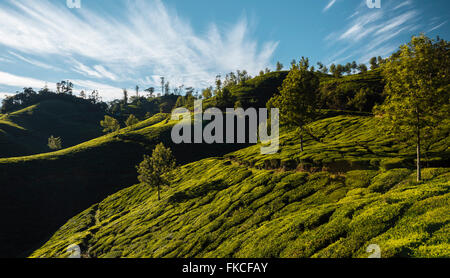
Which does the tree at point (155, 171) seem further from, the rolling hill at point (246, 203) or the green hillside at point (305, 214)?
the green hillside at point (305, 214)

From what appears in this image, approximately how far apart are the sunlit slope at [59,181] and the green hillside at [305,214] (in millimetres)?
15242

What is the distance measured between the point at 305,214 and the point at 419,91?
18766 mm

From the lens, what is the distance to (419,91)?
22.2 metres

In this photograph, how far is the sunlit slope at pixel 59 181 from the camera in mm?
65938

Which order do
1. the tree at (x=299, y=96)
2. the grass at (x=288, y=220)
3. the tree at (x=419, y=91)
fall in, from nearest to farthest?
the grass at (x=288, y=220)
the tree at (x=419, y=91)
the tree at (x=299, y=96)

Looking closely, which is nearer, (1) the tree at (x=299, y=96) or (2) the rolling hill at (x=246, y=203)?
(2) the rolling hill at (x=246, y=203)

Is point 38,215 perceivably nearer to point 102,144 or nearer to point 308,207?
point 102,144

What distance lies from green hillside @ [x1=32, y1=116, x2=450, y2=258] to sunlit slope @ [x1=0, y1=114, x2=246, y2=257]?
15.2m

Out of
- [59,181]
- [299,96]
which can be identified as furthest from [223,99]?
[299,96]

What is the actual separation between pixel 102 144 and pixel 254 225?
386 ft
